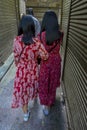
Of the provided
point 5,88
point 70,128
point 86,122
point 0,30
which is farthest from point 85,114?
point 0,30

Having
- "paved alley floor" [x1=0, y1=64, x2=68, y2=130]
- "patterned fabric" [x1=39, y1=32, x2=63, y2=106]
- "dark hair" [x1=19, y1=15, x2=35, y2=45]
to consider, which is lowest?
"paved alley floor" [x1=0, y1=64, x2=68, y2=130]

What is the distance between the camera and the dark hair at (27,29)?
2.09m

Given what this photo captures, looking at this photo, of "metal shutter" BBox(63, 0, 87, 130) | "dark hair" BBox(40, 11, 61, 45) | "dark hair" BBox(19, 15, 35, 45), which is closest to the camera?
"metal shutter" BBox(63, 0, 87, 130)

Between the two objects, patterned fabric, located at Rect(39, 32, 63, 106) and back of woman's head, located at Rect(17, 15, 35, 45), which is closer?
back of woman's head, located at Rect(17, 15, 35, 45)

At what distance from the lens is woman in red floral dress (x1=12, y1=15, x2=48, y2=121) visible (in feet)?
7.01

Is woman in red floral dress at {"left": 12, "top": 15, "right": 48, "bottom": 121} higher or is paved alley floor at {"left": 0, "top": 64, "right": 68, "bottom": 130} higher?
woman in red floral dress at {"left": 12, "top": 15, "right": 48, "bottom": 121}

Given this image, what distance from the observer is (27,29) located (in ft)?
6.89

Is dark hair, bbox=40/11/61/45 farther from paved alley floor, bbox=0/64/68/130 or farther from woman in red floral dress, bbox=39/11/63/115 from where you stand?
paved alley floor, bbox=0/64/68/130

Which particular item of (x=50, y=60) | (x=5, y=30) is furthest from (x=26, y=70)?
(x=5, y=30)

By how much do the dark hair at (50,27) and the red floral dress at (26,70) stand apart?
20 cm

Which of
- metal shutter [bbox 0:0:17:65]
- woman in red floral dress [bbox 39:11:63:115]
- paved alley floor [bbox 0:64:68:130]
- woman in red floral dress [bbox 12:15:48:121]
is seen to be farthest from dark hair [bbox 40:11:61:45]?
metal shutter [bbox 0:0:17:65]

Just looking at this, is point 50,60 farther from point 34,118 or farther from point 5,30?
point 5,30

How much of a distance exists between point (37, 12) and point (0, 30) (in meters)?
4.65

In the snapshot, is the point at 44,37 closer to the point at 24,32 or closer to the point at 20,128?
the point at 24,32
